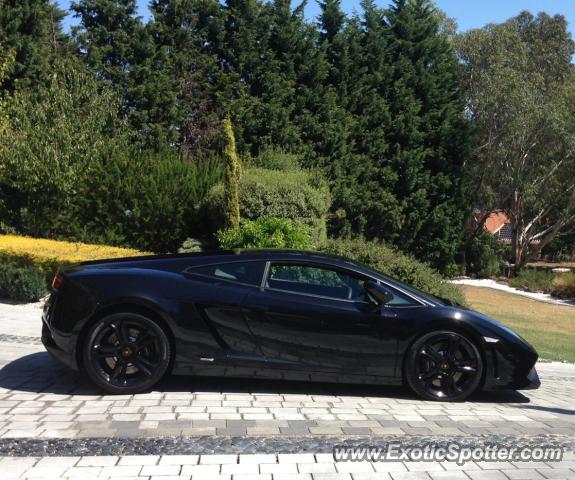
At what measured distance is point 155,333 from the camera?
17.3ft

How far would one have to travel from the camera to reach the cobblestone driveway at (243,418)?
4129mm

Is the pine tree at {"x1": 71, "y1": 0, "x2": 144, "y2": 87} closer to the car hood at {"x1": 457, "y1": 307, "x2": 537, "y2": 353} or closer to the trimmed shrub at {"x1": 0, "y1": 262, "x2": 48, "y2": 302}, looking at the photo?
the trimmed shrub at {"x1": 0, "y1": 262, "x2": 48, "y2": 302}

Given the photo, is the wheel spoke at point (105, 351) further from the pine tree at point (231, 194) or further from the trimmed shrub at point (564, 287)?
the trimmed shrub at point (564, 287)

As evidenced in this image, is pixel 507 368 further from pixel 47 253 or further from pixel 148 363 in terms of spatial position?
pixel 47 253

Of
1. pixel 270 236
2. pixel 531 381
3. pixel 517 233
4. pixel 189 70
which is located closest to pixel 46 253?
pixel 270 236

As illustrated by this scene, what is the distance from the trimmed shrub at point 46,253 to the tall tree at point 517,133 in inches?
606

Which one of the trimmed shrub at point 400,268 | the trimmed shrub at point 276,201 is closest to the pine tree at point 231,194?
the trimmed shrub at point 276,201

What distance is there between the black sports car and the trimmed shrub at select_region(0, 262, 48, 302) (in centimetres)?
456

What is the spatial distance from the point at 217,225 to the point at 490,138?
15.4 m

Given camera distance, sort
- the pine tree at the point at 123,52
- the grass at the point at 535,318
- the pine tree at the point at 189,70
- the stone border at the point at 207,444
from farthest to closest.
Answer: the pine tree at the point at 189,70, the pine tree at the point at 123,52, the grass at the point at 535,318, the stone border at the point at 207,444

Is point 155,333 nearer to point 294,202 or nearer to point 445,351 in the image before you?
point 445,351

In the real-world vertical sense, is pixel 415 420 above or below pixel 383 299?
below

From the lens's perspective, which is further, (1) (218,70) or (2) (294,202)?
(1) (218,70)

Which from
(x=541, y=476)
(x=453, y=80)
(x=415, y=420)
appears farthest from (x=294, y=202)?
(x=453, y=80)
